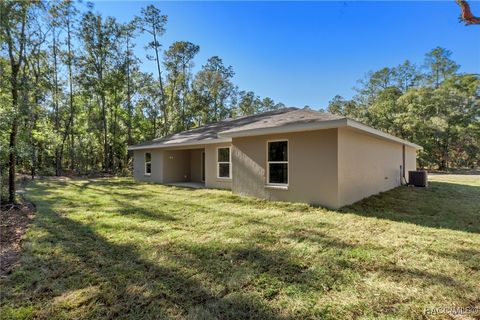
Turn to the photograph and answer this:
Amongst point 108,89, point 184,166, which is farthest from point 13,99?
point 108,89

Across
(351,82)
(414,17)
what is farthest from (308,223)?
(351,82)

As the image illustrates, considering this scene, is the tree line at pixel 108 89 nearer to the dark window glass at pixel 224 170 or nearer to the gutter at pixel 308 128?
the dark window glass at pixel 224 170

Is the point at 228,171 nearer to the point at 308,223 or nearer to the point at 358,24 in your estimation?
the point at 308,223

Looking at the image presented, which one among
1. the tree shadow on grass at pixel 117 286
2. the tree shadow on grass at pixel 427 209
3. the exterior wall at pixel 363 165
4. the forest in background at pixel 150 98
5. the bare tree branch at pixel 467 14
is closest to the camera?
the tree shadow on grass at pixel 117 286

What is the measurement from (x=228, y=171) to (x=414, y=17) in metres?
8.66

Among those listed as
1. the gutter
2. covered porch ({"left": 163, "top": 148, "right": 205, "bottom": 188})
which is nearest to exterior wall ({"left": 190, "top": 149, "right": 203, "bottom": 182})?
covered porch ({"left": 163, "top": 148, "right": 205, "bottom": 188})

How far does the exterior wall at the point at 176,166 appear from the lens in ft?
45.8

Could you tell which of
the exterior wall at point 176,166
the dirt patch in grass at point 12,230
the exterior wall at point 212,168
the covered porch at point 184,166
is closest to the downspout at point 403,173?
the exterior wall at point 212,168

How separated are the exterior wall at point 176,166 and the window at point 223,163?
3.84m

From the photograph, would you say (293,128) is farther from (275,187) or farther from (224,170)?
(224,170)

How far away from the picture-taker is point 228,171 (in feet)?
36.3

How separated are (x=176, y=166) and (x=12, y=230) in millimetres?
9066

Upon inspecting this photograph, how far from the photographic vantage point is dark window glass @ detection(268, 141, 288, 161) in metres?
7.83

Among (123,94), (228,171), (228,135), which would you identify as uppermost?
(123,94)
